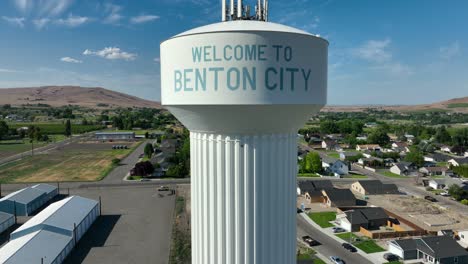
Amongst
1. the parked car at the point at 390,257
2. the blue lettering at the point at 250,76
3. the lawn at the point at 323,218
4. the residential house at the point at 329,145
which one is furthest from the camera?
the residential house at the point at 329,145

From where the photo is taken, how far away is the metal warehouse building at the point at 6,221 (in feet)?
91.4

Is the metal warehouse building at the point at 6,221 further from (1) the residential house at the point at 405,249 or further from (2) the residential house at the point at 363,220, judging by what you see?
(1) the residential house at the point at 405,249

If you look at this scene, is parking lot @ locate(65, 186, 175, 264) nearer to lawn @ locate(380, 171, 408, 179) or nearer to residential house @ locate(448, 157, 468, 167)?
lawn @ locate(380, 171, 408, 179)

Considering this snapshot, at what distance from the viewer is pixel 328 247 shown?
989 inches

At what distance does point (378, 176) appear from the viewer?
164 feet

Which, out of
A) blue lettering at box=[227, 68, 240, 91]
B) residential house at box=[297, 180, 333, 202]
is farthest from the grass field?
blue lettering at box=[227, 68, 240, 91]

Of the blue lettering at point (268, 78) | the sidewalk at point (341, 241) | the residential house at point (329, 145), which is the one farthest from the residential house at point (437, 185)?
the blue lettering at point (268, 78)

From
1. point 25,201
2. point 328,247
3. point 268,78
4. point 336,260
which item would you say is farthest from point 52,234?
point 268,78

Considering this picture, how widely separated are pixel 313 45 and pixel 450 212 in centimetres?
3702

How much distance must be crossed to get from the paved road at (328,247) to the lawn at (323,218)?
4.63 feet

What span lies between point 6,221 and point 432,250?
35.4 metres

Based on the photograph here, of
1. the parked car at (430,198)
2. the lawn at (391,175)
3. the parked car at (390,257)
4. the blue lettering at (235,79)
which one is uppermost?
the blue lettering at (235,79)

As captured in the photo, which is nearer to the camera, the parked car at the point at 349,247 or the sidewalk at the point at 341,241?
the sidewalk at the point at 341,241

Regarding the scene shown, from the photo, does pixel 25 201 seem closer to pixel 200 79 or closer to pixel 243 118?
pixel 200 79
